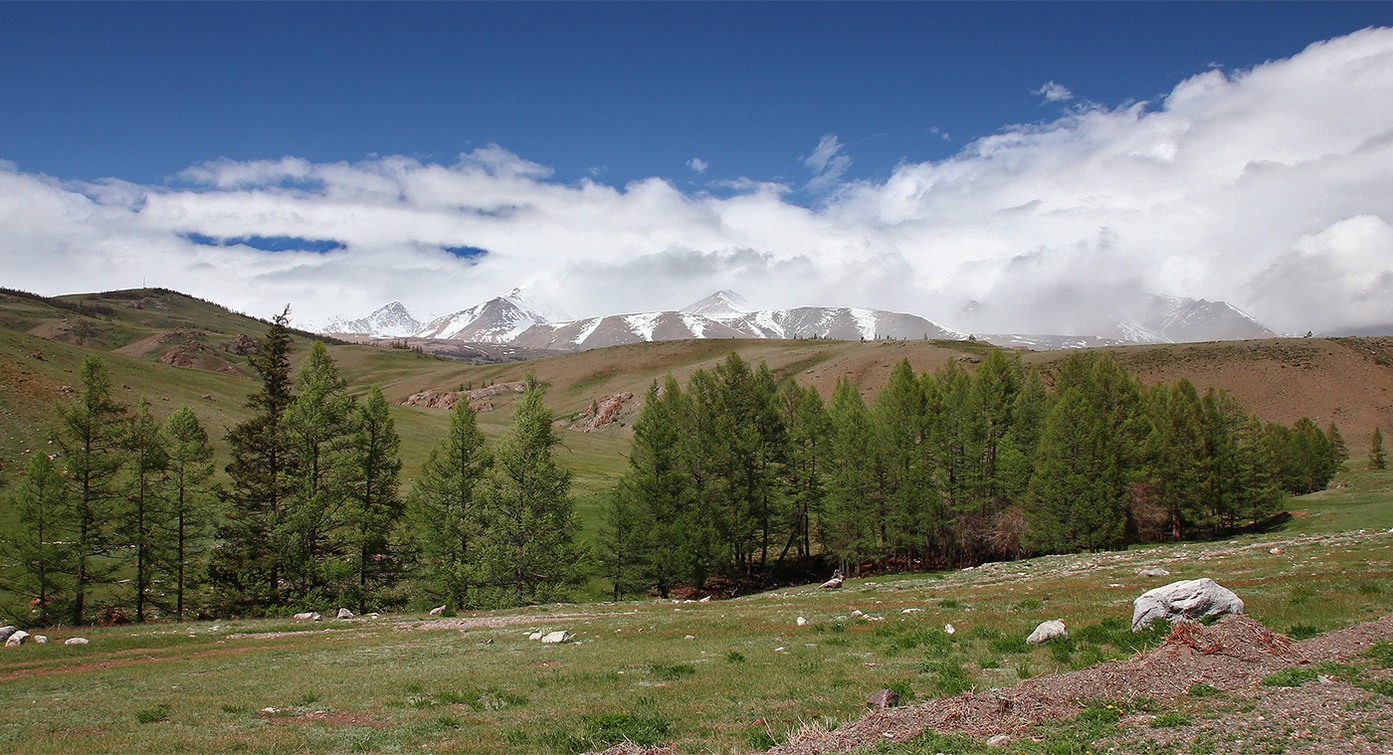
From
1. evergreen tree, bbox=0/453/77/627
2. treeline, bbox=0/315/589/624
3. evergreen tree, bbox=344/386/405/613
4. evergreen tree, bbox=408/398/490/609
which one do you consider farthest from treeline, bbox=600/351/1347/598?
evergreen tree, bbox=0/453/77/627

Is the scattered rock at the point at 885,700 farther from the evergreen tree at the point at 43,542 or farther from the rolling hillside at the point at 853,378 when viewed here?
the rolling hillside at the point at 853,378

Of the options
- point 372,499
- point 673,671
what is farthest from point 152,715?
point 372,499

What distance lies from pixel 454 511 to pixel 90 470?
63.6 ft

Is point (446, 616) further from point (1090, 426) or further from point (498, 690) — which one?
point (1090, 426)

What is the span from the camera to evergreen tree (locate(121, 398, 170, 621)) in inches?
1555

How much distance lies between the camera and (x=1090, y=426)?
5141 centimetres

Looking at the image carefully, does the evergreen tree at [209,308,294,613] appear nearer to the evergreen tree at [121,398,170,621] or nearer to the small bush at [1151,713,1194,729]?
the evergreen tree at [121,398,170,621]

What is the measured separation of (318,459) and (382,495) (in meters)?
4.45

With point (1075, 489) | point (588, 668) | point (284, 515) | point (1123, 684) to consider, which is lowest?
point (1075, 489)

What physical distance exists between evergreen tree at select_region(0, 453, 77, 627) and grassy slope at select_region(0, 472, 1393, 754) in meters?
7.99

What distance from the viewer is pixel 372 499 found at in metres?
43.5

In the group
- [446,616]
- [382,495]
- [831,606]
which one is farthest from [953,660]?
[382,495]

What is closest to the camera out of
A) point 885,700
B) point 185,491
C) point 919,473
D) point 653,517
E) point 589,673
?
point 885,700

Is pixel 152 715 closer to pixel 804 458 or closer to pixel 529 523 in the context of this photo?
pixel 529 523
